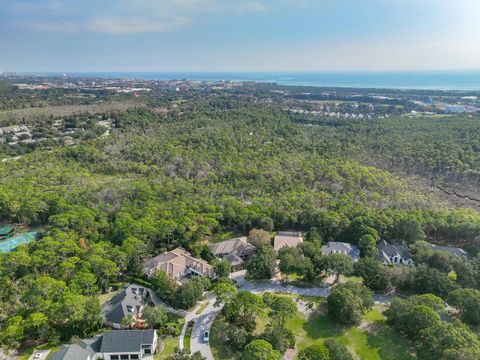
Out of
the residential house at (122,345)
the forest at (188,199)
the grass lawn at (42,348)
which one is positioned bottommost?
the grass lawn at (42,348)

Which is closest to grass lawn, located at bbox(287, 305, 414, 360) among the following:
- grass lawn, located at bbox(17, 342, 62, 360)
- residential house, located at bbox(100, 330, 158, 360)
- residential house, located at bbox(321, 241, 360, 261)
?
residential house, located at bbox(321, 241, 360, 261)

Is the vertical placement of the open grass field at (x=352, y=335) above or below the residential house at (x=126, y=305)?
below

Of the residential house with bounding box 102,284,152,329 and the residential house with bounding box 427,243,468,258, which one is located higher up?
the residential house with bounding box 427,243,468,258

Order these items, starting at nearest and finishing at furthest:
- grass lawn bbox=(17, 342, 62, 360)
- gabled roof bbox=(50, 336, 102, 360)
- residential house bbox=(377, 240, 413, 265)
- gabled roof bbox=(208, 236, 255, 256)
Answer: gabled roof bbox=(50, 336, 102, 360)
grass lawn bbox=(17, 342, 62, 360)
residential house bbox=(377, 240, 413, 265)
gabled roof bbox=(208, 236, 255, 256)

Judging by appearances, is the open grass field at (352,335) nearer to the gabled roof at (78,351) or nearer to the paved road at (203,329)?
the paved road at (203,329)

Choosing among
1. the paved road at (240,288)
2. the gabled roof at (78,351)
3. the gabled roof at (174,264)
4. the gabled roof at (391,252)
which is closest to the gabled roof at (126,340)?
the gabled roof at (78,351)

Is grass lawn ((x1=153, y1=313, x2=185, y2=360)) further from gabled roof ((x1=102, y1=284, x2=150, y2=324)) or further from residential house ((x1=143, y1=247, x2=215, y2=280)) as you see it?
residential house ((x1=143, y1=247, x2=215, y2=280))

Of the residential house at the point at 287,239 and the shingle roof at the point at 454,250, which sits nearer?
the shingle roof at the point at 454,250

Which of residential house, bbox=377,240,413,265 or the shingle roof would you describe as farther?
residential house, bbox=377,240,413,265
